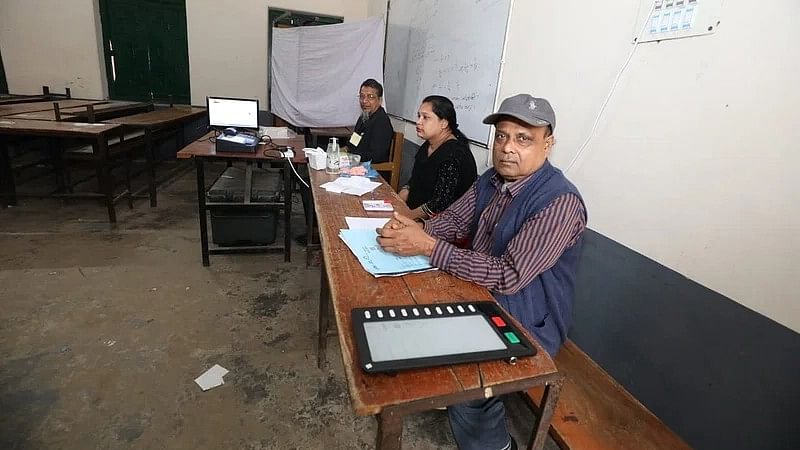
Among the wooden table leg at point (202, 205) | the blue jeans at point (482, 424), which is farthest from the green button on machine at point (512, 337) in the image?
the wooden table leg at point (202, 205)

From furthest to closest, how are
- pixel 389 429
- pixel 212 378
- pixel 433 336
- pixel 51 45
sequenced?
pixel 51 45 → pixel 212 378 → pixel 433 336 → pixel 389 429

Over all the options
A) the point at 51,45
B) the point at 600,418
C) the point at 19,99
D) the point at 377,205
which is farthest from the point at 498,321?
the point at 51,45

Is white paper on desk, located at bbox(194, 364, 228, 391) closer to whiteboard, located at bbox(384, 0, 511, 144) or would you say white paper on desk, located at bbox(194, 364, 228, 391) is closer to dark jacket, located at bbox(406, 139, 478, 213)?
dark jacket, located at bbox(406, 139, 478, 213)

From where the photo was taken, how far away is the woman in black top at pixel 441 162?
216cm

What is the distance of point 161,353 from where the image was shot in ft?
6.33

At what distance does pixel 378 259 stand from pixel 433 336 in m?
0.42

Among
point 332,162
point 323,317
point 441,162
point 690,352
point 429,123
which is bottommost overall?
point 323,317

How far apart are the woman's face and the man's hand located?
1.15 m

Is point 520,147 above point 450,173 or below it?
above

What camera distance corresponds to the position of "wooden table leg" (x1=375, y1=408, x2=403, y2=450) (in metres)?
0.70

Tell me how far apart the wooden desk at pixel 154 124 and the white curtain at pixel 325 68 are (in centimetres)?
131

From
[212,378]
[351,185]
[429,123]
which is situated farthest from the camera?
[429,123]

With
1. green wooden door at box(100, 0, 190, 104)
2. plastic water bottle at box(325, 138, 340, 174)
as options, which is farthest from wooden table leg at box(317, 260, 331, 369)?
green wooden door at box(100, 0, 190, 104)

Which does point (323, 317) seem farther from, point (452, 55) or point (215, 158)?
point (452, 55)
